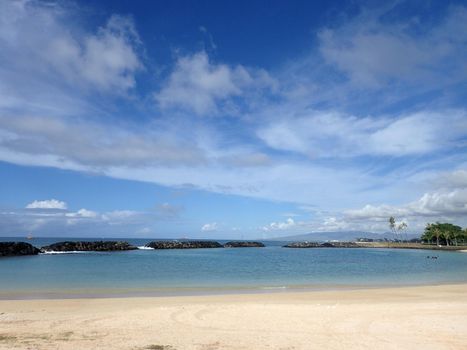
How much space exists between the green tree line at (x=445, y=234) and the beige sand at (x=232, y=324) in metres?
132

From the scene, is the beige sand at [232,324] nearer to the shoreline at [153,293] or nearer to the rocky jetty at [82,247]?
the shoreline at [153,293]

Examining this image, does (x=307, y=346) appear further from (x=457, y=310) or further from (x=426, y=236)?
(x=426, y=236)

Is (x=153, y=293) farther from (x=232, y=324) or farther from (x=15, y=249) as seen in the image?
(x=15, y=249)

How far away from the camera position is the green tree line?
135 m

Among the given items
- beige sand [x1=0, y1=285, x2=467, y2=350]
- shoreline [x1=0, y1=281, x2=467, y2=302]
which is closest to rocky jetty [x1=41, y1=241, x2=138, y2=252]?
shoreline [x1=0, y1=281, x2=467, y2=302]

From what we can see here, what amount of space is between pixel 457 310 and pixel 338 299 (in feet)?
18.7

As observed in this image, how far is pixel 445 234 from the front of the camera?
134125 mm

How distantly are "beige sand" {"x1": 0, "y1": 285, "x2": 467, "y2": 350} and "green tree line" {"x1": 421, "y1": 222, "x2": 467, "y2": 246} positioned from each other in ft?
432

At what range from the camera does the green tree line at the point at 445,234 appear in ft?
443

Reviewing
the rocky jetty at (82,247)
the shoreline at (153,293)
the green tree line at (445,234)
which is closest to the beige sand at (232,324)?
the shoreline at (153,293)

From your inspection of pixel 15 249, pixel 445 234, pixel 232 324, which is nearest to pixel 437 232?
pixel 445 234

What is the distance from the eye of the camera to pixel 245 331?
11.9 m

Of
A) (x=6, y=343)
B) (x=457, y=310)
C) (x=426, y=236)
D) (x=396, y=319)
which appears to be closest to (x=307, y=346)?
(x=396, y=319)

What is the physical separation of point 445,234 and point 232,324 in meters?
142
